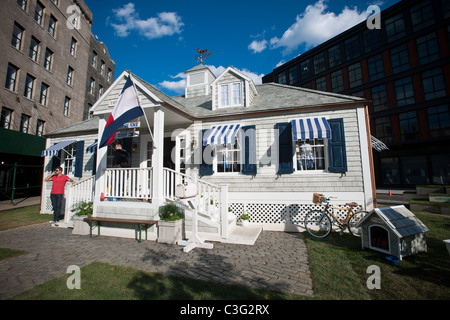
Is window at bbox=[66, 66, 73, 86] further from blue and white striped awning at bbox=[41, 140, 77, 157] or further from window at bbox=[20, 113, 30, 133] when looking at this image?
blue and white striped awning at bbox=[41, 140, 77, 157]

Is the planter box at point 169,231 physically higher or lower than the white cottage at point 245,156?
lower

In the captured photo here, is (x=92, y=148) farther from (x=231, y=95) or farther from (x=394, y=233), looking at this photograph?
(x=394, y=233)

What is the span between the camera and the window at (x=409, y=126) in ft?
68.4

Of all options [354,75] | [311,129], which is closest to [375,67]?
[354,75]

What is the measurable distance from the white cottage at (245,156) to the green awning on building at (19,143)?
26.8ft

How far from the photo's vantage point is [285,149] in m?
7.82

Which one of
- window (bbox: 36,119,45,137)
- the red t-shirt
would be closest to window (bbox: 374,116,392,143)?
the red t-shirt

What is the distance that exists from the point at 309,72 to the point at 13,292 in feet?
115

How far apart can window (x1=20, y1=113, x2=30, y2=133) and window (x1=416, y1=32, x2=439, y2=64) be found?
113 ft

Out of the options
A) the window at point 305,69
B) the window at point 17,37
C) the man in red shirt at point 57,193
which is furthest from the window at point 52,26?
the window at point 305,69

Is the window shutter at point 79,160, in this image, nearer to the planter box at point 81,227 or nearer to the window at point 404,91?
the planter box at point 81,227

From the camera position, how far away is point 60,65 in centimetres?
1797

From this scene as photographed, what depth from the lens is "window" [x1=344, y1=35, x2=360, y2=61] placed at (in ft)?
83.7
